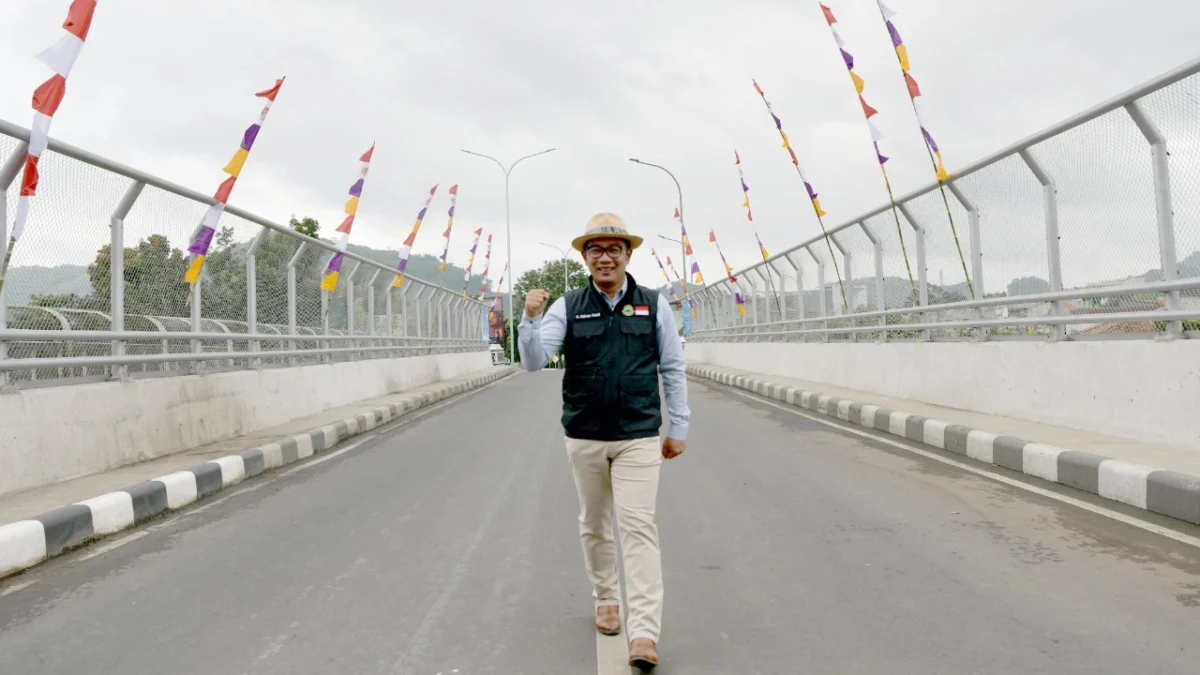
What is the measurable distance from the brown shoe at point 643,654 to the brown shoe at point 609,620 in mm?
365

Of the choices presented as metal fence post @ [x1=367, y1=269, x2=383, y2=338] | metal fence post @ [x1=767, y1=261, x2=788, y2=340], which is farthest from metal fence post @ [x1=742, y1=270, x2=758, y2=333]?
metal fence post @ [x1=367, y1=269, x2=383, y2=338]

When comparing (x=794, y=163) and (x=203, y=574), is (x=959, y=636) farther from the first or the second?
(x=794, y=163)

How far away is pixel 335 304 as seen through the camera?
13.9 meters

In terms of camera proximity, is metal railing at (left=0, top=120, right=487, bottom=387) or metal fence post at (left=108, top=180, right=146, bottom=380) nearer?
metal railing at (left=0, top=120, right=487, bottom=387)

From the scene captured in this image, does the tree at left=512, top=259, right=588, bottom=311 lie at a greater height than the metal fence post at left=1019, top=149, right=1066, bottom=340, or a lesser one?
greater

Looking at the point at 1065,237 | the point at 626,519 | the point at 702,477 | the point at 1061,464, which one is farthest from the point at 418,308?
the point at 626,519

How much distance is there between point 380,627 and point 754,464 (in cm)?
446

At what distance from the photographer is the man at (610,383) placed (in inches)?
128

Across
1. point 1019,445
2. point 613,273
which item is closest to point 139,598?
point 613,273

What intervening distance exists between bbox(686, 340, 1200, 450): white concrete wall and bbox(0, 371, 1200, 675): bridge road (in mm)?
1135

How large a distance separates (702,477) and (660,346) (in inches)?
143

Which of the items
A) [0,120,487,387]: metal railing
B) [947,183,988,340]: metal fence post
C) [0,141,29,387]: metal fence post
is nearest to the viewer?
[0,141,29,387]: metal fence post

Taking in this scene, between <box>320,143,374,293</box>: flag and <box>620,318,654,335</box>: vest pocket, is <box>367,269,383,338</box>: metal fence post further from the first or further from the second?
<box>620,318,654,335</box>: vest pocket

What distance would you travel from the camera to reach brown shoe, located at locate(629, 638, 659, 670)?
2945 millimetres
